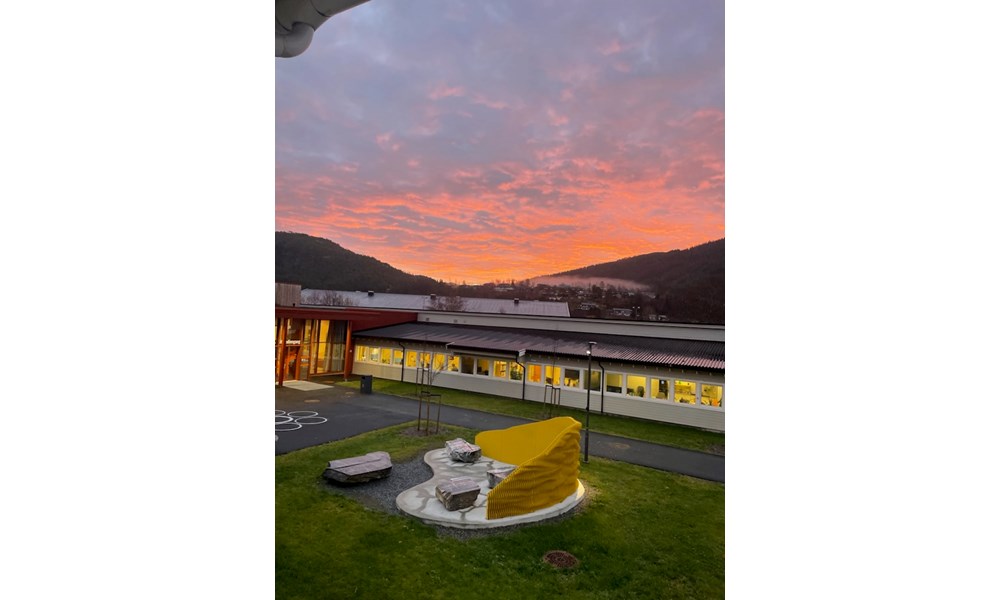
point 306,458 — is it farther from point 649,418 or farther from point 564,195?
point 564,195

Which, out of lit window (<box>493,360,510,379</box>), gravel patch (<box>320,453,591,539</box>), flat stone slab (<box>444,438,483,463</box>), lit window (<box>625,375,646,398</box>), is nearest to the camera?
gravel patch (<box>320,453,591,539</box>)

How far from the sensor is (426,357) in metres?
19.9

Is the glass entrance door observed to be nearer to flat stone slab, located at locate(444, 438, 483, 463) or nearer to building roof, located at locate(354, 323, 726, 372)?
building roof, located at locate(354, 323, 726, 372)

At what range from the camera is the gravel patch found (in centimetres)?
669

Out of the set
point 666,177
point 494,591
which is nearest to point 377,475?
point 494,591

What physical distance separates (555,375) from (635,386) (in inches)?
122

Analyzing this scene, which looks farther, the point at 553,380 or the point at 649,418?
the point at 553,380

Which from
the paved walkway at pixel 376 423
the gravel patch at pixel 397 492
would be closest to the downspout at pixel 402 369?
the paved walkway at pixel 376 423

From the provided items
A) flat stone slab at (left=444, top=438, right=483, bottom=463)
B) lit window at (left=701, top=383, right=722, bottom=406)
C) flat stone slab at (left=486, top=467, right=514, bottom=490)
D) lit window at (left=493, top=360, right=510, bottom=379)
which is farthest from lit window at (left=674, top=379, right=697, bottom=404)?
flat stone slab at (left=486, top=467, right=514, bottom=490)

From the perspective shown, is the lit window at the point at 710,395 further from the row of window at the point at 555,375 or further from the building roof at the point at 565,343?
the building roof at the point at 565,343

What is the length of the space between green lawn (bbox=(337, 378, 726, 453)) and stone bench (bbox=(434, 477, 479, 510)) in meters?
7.02

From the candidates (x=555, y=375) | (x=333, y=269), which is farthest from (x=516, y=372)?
(x=333, y=269)
